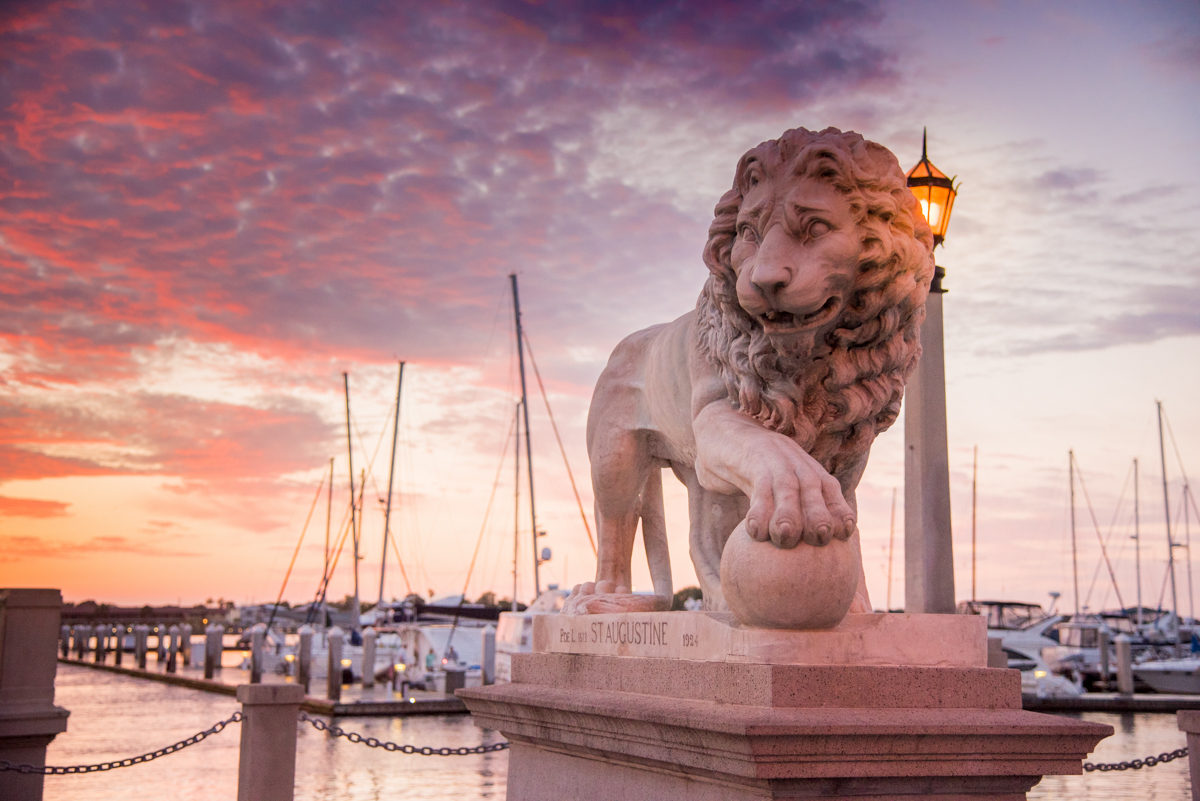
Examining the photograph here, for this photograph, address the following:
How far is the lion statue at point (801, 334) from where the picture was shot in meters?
3.68

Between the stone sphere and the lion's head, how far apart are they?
63 centimetres

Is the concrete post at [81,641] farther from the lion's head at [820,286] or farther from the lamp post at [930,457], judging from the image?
the lion's head at [820,286]

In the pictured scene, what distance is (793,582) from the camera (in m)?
→ 3.48

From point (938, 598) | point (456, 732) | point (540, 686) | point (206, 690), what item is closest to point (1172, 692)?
point (456, 732)

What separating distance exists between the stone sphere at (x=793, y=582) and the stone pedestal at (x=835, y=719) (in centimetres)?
7

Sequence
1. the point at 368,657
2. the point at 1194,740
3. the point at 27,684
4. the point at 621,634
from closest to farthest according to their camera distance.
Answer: the point at 621,634
the point at 1194,740
the point at 27,684
the point at 368,657

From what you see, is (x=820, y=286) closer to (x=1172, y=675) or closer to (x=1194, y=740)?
(x=1194, y=740)

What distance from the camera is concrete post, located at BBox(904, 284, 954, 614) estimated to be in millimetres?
7395

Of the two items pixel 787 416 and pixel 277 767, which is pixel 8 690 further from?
pixel 787 416

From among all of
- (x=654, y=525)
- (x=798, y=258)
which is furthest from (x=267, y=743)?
(x=798, y=258)

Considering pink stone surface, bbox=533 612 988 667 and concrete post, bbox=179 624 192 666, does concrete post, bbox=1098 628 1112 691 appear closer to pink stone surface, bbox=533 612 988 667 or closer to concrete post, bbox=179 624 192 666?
concrete post, bbox=179 624 192 666

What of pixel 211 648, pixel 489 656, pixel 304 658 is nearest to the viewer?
pixel 489 656

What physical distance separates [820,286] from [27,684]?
27.4ft

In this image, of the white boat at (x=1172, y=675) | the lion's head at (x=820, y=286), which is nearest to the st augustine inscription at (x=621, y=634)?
the lion's head at (x=820, y=286)
